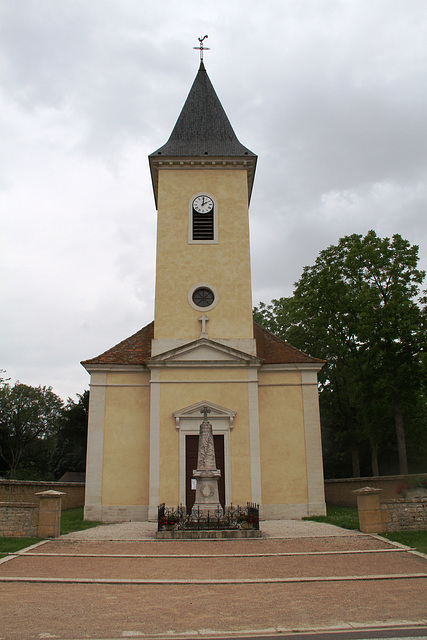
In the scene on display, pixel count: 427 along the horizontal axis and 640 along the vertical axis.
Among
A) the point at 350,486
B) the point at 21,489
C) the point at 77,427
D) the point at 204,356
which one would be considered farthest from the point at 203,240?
the point at 77,427

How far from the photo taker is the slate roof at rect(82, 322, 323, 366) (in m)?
20.7

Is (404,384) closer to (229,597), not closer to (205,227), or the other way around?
(205,227)

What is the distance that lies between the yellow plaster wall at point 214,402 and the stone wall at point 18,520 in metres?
5.92

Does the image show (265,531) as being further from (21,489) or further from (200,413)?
(21,489)

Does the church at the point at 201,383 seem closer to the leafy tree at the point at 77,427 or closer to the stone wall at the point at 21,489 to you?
the stone wall at the point at 21,489

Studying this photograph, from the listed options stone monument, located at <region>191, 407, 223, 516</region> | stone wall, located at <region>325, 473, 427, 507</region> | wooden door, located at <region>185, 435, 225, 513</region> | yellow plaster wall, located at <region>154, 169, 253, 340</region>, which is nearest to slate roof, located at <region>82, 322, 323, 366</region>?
yellow plaster wall, located at <region>154, 169, 253, 340</region>

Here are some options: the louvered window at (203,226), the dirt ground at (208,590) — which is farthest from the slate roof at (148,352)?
the dirt ground at (208,590)

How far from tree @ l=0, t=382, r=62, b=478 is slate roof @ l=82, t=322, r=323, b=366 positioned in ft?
94.4

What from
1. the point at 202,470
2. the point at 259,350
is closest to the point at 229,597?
the point at 202,470

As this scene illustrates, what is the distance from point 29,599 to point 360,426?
24843mm

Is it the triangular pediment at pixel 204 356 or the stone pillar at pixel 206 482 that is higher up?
the triangular pediment at pixel 204 356

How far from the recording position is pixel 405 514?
43.4 ft

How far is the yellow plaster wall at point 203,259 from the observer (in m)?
21.0

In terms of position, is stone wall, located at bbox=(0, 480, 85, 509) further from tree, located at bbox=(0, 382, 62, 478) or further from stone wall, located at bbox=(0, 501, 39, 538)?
tree, located at bbox=(0, 382, 62, 478)
